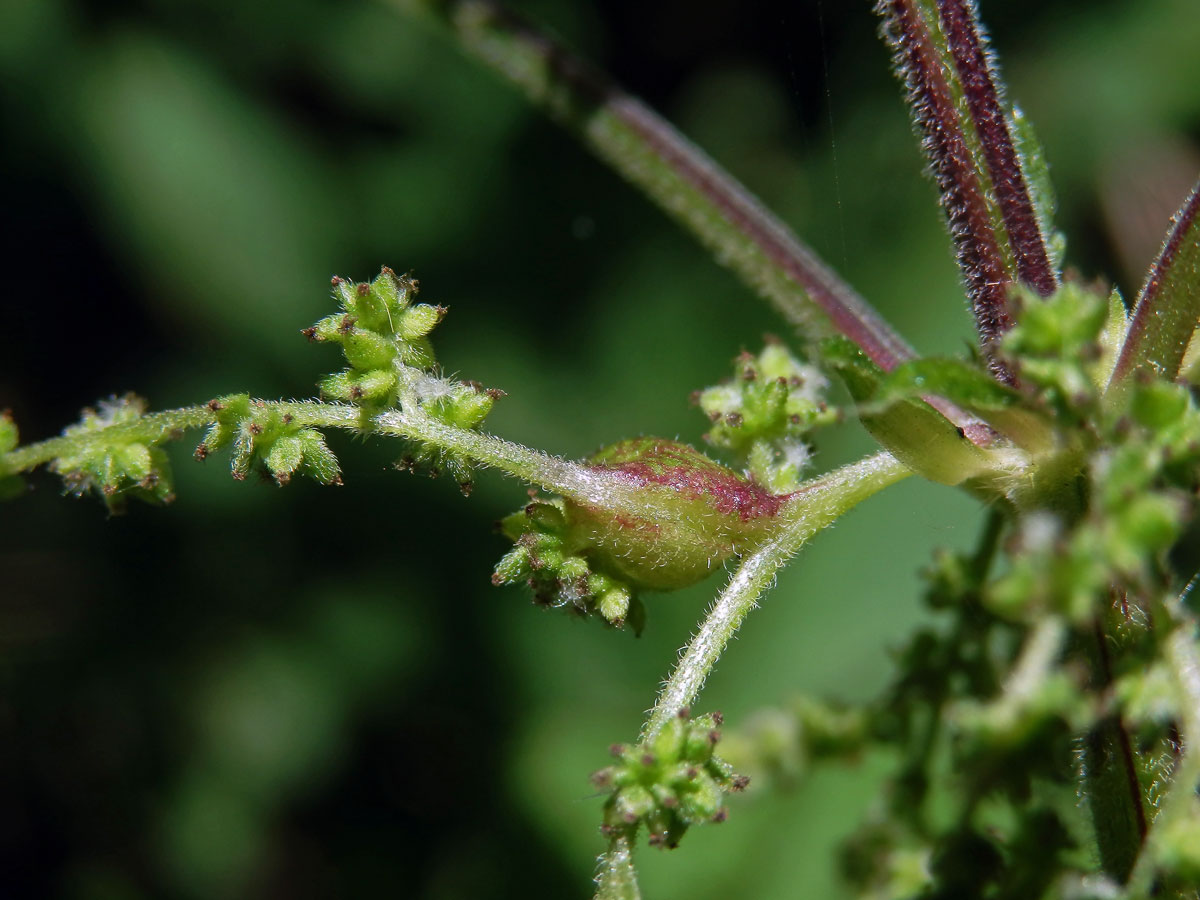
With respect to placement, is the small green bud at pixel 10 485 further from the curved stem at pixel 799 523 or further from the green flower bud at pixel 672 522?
the curved stem at pixel 799 523

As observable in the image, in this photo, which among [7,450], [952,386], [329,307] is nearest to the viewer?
[952,386]

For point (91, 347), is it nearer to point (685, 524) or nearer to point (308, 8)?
point (308, 8)

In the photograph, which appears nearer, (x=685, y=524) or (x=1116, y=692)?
(x=1116, y=692)

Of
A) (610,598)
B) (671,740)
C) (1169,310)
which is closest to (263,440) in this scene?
(610,598)

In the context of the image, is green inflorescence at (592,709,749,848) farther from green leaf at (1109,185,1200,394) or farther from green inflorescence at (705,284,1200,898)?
green leaf at (1109,185,1200,394)

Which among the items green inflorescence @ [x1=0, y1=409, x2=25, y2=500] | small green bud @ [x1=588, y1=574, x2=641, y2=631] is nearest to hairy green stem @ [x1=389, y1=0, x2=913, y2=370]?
small green bud @ [x1=588, y1=574, x2=641, y2=631]

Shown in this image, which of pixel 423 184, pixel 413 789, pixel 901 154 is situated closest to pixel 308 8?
pixel 423 184

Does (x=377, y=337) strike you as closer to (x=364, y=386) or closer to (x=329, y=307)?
(x=364, y=386)
